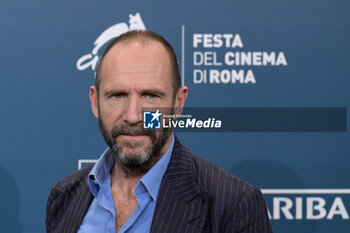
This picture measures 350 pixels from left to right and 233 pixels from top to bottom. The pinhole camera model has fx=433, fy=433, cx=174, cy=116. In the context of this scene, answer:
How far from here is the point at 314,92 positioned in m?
2.09

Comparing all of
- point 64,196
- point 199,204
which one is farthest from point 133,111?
point 64,196

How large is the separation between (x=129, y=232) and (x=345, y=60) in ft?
4.60

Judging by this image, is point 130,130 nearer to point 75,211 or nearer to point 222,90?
point 75,211

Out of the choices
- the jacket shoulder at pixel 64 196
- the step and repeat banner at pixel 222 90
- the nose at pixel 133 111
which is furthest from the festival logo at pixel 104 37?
the nose at pixel 133 111

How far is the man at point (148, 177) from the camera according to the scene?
123cm

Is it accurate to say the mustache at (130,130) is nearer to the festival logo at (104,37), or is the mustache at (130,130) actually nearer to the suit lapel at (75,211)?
the suit lapel at (75,211)

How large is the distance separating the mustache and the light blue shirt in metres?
0.12

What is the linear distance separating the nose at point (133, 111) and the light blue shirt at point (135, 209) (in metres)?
0.17

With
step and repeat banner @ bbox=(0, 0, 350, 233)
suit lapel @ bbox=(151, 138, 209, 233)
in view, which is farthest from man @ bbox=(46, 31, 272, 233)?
step and repeat banner @ bbox=(0, 0, 350, 233)

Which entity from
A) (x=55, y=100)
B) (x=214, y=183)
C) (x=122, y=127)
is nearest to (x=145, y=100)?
(x=122, y=127)

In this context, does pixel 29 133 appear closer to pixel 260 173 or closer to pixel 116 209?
pixel 116 209

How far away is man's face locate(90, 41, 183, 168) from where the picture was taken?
4.20 ft

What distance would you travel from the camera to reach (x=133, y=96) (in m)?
1.29

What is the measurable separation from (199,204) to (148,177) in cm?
18
